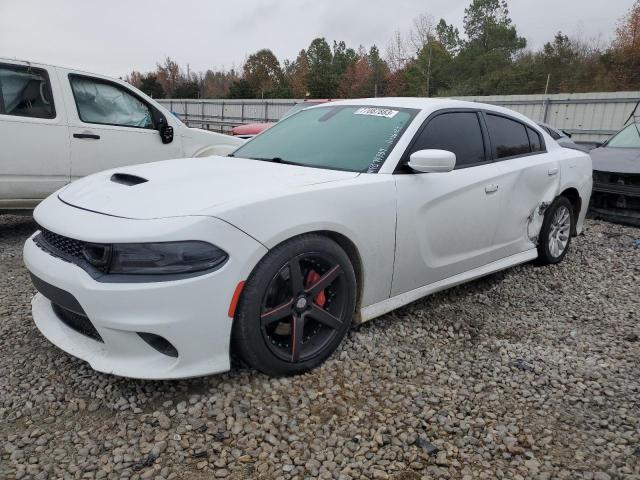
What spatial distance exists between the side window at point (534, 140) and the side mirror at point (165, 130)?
3806 millimetres

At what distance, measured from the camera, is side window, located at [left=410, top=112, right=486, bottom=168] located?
3.35 meters

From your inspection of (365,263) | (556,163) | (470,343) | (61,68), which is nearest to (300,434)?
(365,263)

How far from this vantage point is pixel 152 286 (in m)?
2.22

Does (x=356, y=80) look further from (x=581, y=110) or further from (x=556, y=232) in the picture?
(x=556, y=232)

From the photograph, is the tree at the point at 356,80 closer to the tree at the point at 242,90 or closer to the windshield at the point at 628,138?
the tree at the point at 242,90

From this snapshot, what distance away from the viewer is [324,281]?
2688mm

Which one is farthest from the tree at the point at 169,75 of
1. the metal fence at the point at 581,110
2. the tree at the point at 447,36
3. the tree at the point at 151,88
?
the metal fence at the point at 581,110

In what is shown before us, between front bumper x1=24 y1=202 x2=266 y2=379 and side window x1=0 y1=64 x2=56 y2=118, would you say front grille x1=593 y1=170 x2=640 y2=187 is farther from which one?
side window x1=0 y1=64 x2=56 y2=118

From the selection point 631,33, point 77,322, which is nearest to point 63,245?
point 77,322

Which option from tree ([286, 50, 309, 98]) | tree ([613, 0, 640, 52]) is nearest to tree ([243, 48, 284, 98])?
tree ([286, 50, 309, 98])

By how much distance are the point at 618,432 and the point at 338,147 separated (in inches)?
84.4

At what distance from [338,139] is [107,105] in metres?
3.27

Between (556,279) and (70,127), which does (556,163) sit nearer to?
(556,279)

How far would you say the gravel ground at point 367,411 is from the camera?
6.95 ft
